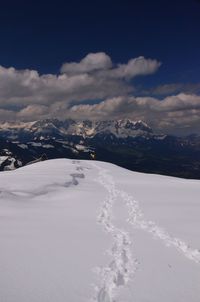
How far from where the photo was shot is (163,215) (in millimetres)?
19312

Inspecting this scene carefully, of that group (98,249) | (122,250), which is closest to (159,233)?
(122,250)

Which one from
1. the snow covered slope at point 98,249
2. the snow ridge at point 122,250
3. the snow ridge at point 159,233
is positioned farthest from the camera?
the snow ridge at point 159,233

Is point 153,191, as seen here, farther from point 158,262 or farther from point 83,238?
point 158,262

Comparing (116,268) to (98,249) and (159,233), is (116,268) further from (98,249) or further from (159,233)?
(159,233)

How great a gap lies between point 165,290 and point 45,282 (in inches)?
124

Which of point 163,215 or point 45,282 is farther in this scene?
point 163,215

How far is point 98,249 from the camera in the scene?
13.0 metres

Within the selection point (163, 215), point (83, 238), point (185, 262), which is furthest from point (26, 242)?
point (163, 215)

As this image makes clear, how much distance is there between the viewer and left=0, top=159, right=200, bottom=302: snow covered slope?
9328 millimetres

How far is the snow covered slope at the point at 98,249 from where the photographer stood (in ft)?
30.6

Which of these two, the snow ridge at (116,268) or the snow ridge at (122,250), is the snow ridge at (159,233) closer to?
the snow ridge at (122,250)

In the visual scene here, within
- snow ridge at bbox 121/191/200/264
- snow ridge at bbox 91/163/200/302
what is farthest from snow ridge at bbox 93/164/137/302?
snow ridge at bbox 121/191/200/264

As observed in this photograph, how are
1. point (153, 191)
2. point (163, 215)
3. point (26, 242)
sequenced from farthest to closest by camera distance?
point (153, 191), point (163, 215), point (26, 242)

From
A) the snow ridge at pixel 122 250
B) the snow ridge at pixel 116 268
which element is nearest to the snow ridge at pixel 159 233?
the snow ridge at pixel 122 250
